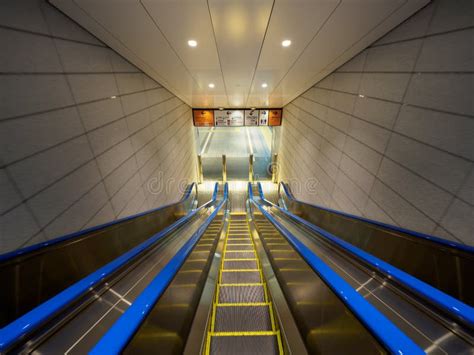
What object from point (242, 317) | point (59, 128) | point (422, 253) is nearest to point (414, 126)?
point (422, 253)

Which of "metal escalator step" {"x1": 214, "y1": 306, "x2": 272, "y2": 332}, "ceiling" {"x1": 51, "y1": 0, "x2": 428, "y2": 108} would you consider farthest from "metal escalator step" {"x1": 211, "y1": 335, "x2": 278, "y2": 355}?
"ceiling" {"x1": 51, "y1": 0, "x2": 428, "y2": 108}

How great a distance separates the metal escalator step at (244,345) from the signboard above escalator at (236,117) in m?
8.51

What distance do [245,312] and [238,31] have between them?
390cm

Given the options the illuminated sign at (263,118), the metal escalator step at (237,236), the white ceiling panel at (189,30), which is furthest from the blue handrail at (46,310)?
the illuminated sign at (263,118)

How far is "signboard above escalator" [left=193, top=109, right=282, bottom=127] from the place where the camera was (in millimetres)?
8758

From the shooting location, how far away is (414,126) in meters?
2.19

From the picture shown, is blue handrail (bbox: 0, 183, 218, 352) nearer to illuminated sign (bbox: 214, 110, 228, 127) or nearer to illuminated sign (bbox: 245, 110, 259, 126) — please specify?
illuminated sign (bbox: 214, 110, 228, 127)

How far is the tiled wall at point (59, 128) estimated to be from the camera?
1649mm

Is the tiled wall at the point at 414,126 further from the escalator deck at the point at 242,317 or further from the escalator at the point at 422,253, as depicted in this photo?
the escalator deck at the point at 242,317

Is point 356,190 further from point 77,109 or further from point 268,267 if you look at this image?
point 77,109

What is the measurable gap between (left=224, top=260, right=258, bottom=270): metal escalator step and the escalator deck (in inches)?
1.1

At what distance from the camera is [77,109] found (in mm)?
2312

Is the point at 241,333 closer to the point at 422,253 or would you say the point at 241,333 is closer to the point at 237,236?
the point at 422,253

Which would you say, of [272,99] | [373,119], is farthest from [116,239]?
[272,99]
